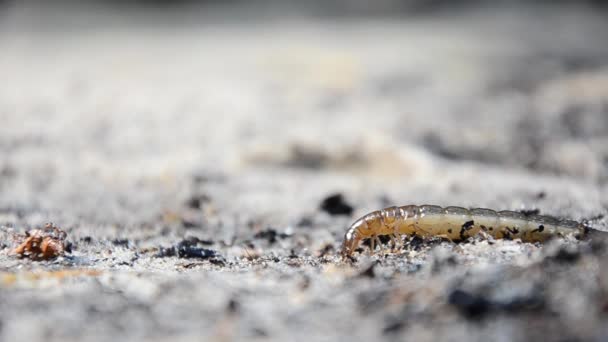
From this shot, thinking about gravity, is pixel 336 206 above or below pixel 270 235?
above

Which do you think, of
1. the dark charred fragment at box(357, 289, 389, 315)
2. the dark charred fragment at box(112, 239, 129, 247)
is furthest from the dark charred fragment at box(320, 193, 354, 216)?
the dark charred fragment at box(357, 289, 389, 315)

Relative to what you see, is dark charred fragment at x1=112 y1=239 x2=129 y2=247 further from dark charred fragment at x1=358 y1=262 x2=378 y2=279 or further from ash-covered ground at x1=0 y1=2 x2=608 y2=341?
dark charred fragment at x1=358 y1=262 x2=378 y2=279

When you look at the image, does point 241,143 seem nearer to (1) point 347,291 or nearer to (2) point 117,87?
(2) point 117,87

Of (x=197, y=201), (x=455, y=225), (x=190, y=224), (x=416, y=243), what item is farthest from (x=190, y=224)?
(x=455, y=225)

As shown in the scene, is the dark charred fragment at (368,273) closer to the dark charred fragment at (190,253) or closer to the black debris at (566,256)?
the black debris at (566,256)

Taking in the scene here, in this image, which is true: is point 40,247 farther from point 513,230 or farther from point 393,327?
point 513,230

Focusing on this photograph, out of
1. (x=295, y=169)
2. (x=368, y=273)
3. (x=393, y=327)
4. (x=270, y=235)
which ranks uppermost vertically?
(x=295, y=169)
